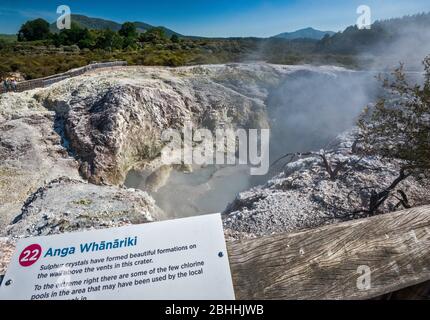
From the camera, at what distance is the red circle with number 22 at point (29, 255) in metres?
1.71

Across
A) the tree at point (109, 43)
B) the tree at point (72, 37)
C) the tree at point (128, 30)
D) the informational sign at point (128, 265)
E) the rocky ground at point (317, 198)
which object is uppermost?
the tree at point (128, 30)

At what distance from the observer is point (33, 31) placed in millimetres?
80250

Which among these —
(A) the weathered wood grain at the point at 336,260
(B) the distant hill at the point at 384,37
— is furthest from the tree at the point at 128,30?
(A) the weathered wood grain at the point at 336,260

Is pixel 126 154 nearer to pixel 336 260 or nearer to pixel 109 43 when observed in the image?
pixel 336 260

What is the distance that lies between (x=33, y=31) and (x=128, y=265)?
96.4 m

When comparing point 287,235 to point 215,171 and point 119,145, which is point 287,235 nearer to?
point 119,145

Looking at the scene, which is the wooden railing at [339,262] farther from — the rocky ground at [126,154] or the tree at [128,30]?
the tree at [128,30]

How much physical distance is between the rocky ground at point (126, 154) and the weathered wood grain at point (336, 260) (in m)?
7.40

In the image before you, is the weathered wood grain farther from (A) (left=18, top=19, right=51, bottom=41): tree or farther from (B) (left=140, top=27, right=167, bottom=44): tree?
(A) (left=18, top=19, right=51, bottom=41): tree

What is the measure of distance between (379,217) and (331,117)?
24.3m

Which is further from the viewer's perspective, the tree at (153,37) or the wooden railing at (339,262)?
the tree at (153,37)

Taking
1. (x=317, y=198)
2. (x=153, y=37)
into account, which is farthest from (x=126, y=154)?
(x=153, y=37)

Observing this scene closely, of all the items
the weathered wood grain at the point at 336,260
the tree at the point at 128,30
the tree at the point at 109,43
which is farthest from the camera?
the tree at the point at 128,30

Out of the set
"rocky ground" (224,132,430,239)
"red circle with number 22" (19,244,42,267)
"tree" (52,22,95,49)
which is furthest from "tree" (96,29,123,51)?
"red circle with number 22" (19,244,42,267)
